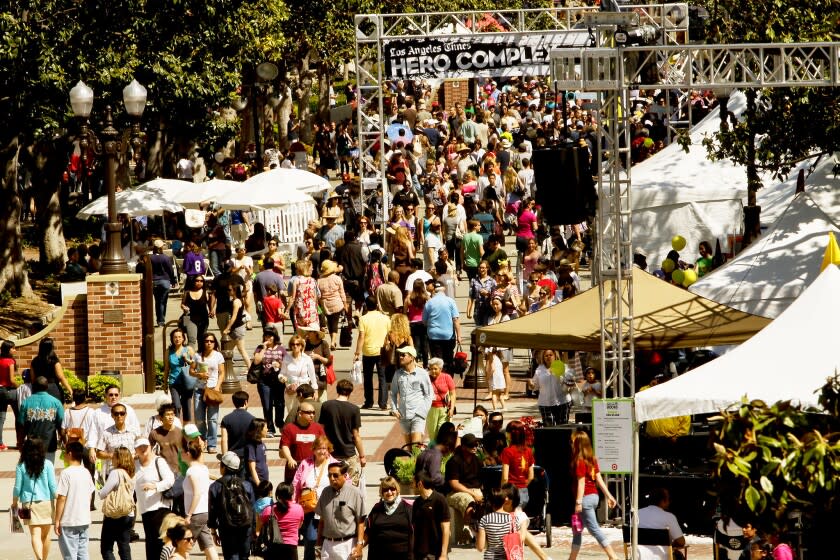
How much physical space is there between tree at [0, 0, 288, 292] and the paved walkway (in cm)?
452

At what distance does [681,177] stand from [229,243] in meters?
9.68

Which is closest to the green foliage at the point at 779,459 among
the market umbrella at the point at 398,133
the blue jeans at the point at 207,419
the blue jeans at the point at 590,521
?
the blue jeans at the point at 590,521

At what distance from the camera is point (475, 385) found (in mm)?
21781

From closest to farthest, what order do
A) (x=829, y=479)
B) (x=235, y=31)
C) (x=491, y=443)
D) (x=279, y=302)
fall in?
(x=829, y=479) → (x=491, y=443) → (x=279, y=302) → (x=235, y=31)

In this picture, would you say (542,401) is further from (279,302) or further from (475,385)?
(279,302)

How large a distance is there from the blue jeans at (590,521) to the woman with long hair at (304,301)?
9054 millimetres

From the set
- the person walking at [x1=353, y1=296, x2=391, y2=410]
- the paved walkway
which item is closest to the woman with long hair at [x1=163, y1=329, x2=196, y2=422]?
the paved walkway

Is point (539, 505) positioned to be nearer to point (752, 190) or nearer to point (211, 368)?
point (211, 368)

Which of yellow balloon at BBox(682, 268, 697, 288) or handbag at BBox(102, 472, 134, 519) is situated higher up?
yellow balloon at BBox(682, 268, 697, 288)

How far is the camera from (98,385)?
75.3 ft

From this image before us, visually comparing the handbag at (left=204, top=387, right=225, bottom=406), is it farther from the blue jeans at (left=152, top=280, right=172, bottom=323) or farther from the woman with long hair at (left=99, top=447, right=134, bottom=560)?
the blue jeans at (left=152, top=280, right=172, bottom=323)

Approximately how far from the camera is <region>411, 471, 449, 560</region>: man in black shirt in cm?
1373

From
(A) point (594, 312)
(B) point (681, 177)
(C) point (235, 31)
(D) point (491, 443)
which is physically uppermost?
(C) point (235, 31)

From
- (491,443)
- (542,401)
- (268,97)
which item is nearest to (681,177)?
(542,401)
